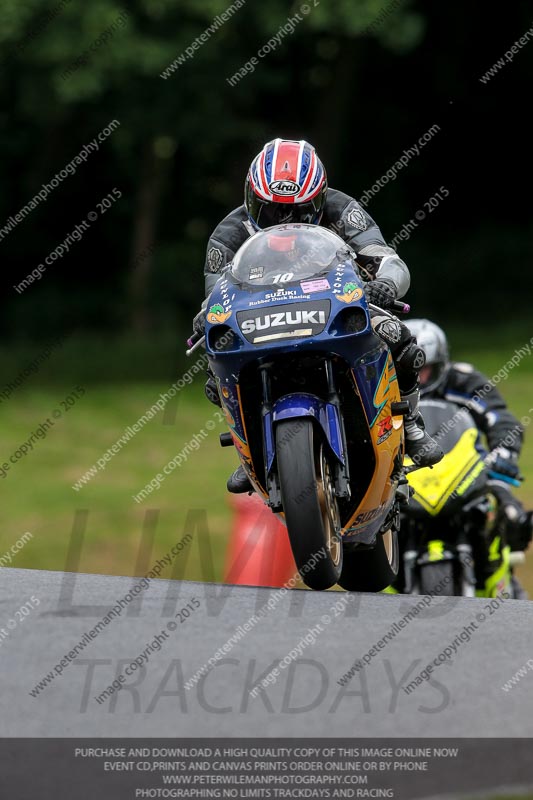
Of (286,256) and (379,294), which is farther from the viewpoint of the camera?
(379,294)

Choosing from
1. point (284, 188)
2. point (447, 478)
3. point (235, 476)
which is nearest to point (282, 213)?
point (284, 188)

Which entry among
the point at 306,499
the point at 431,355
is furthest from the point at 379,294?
the point at 431,355

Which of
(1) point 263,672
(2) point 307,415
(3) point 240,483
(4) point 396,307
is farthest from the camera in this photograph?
(3) point 240,483

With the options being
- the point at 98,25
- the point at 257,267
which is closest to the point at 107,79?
the point at 98,25

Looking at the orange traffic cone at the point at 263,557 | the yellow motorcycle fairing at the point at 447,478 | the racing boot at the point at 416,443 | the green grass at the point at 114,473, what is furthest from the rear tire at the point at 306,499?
the green grass at the point at 114,473

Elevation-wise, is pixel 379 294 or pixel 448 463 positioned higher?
pixel 379 294

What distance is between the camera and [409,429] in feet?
21.6

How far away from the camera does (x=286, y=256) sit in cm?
586

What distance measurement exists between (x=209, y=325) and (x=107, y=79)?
51.6 feet

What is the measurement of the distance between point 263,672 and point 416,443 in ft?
7.19

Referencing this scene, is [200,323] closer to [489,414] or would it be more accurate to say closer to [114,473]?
[489,414]

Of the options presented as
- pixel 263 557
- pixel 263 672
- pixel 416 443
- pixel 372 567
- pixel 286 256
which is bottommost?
pixel 263 557

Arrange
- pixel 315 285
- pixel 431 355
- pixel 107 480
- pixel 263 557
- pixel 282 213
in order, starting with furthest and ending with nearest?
pixel 107 480, pixel 263 557, pixel 431 355, pixel 282 213, pixel 315 285

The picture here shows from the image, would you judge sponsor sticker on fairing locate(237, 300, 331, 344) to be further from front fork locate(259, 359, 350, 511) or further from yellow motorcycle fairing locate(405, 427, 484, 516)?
yellow motorcycle fairing locate(405, 427, 484, 516)
